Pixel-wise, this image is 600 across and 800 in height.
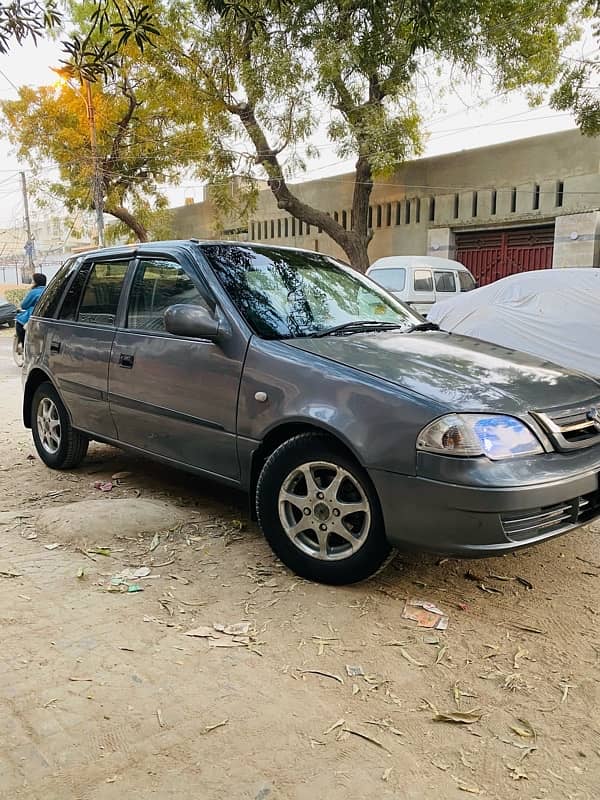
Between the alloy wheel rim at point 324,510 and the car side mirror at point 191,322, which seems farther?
the car side mirror at point 191,322

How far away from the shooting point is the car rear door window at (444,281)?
14586mm

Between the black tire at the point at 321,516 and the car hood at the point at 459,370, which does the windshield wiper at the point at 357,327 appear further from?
the black tire at the point at 321,516

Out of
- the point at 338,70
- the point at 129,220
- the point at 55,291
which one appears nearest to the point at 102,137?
the point at 129,220

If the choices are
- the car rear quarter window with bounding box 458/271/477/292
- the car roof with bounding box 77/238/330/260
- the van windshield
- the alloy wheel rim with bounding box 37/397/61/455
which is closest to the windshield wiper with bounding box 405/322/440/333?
the car roof with bounding box 77/238/330/260

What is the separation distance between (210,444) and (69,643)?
1306 mm

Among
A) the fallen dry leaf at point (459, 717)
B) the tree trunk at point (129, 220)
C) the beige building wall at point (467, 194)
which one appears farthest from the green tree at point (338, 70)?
the fallen dry leaf at point (459, 717)

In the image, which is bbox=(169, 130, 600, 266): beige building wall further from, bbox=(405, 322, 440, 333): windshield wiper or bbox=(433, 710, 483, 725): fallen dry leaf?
bbox=(433, 710, 483, 725): fallen dry leaf

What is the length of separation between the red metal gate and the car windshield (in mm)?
13255

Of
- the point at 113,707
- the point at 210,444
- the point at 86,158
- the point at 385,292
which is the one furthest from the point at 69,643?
the point at 86,158

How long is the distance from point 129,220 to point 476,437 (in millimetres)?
24698

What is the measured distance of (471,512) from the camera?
2.80 meters

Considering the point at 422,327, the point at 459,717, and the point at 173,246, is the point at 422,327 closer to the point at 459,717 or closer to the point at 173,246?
the point at 173,246

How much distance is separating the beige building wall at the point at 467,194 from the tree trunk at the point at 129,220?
6355 mm

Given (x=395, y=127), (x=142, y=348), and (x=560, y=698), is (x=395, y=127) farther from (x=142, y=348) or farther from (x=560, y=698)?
(x=560, y=698)
